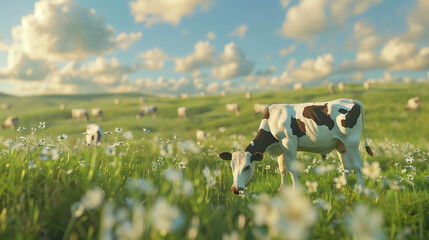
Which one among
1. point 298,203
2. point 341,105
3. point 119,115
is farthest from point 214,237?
point 119,115

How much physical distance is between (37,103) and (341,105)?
7164cm

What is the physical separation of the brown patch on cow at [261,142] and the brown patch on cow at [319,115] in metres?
0.91

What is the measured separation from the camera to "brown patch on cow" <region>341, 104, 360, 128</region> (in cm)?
538

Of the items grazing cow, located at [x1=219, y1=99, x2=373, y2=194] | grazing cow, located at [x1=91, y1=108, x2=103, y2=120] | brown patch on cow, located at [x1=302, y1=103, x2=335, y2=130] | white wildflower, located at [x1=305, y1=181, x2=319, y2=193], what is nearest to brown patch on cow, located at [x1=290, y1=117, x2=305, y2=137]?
grazing cow, located at [x1=219, y1=99, x2=373, y2=194]

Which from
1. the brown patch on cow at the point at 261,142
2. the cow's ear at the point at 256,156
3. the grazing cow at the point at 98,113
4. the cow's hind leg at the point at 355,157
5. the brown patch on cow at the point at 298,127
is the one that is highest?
the grazing cow at the point at 98,113

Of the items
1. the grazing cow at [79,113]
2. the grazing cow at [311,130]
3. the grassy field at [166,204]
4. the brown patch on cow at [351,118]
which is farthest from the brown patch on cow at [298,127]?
the grazing cow at [79,113]

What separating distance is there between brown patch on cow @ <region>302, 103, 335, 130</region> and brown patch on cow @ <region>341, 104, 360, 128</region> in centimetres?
26

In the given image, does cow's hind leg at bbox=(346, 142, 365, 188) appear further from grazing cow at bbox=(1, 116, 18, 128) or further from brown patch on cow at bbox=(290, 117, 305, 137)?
grazing cow at bbox=(1, 116, 18, 128)

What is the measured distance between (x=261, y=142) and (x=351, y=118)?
2.10 m

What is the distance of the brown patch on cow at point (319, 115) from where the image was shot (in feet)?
17.5

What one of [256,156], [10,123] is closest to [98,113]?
[10,123]

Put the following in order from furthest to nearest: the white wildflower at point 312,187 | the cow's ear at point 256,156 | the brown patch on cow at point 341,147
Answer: the brown patch on cow at point 341,147, the cow's ear at point 256,156, the white wildflower at point 312,187

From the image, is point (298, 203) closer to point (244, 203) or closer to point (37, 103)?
point (244, 203)

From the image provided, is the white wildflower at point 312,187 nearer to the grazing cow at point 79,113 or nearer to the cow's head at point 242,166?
the cow's head at point 242,166
